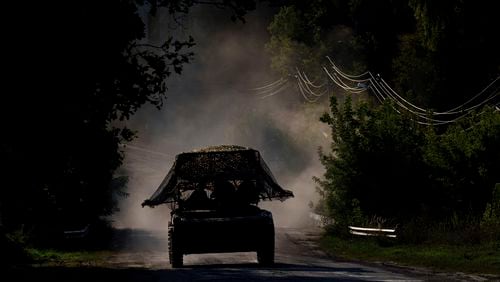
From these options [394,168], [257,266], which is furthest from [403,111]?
[257,266]

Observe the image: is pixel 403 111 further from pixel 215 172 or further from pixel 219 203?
pixel 219 203

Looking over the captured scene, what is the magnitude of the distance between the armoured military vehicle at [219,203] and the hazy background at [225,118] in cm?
3369

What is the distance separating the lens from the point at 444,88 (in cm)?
6406

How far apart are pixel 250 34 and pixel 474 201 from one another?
69.2 metres

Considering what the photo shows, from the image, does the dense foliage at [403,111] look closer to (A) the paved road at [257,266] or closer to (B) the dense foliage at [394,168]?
(B) the dense foliage at [394,168]

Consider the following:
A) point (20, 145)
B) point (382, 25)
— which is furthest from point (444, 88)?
point (20, 145)

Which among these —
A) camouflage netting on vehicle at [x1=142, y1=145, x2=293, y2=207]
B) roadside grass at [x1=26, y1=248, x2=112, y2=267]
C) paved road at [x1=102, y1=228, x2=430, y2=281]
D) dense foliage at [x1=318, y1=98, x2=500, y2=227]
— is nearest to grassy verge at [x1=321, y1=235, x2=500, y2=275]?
paved road at [x1=102, y1=228, x2=430, y2=281]

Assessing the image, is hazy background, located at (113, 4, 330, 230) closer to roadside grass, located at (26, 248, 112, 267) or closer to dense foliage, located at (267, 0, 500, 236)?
dense foliage, located at (267, 0, 500, 236)

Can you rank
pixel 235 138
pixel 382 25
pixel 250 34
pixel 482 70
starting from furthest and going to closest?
pixel 250 34
pixel 235 138
pixel 382 25
pixel 482 70

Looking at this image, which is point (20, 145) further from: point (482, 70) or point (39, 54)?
point (482, 70)

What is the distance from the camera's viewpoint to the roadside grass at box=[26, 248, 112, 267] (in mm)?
29547

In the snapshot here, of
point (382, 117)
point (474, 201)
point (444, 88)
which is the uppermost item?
point (444, 88)

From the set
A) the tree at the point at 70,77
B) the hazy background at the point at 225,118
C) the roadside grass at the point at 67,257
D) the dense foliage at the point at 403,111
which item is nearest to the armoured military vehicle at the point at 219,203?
the tree at the point at 70,77

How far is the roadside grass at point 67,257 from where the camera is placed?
29.5m
